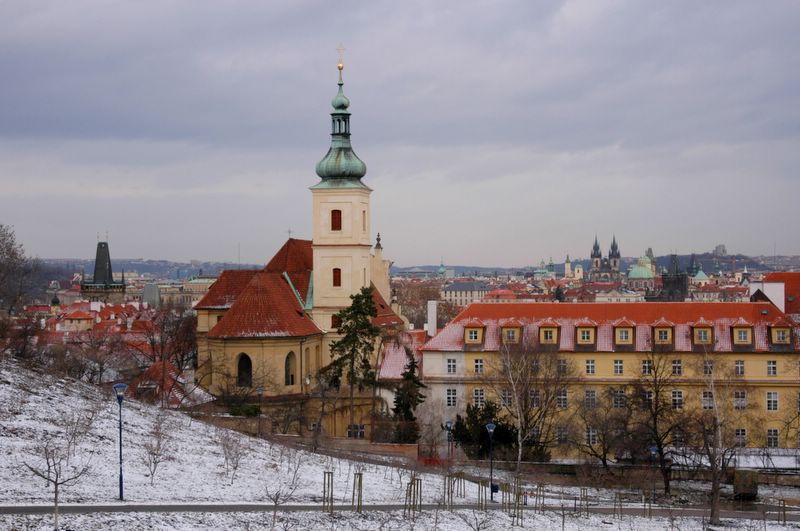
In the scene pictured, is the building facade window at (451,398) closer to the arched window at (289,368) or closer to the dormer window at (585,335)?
the dormer window at (585,335)

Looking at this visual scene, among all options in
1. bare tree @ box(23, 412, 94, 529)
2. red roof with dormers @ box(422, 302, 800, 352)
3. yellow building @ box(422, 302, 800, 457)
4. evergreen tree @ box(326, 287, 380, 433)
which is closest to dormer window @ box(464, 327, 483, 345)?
yellow building @ box(422, 302, 800, 457)

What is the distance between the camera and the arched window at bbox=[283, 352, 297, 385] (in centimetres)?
6191

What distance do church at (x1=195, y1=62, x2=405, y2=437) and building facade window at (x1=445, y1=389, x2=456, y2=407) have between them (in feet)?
15.9

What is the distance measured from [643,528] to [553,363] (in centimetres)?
2084

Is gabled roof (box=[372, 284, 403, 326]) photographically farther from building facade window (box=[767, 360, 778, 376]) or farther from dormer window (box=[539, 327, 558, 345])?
building facade window (box=[767, 360, 778, 376])

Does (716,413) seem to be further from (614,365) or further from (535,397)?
(614,365)

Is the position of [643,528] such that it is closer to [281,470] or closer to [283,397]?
[281,470]

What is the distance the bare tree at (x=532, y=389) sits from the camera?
51156mm

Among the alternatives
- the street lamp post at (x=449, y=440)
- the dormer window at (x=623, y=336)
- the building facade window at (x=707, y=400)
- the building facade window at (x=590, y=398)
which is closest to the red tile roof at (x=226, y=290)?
the street lamp post at (x=449, y=440)

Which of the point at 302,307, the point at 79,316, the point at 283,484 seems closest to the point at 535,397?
the point at 302,307

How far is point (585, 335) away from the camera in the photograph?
5766 cm

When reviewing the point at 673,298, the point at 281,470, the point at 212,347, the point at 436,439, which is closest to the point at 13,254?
the point at 212,347

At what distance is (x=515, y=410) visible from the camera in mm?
51688

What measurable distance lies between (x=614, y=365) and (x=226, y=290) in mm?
26311
